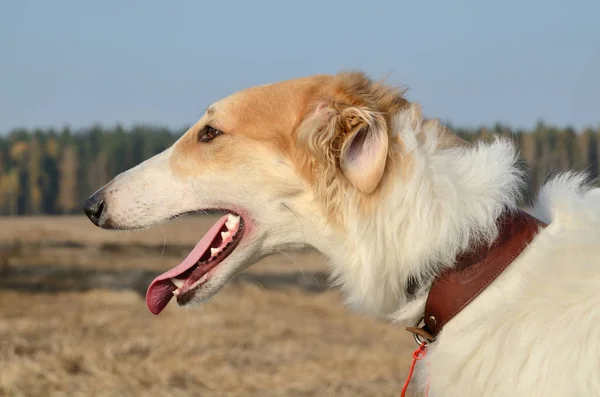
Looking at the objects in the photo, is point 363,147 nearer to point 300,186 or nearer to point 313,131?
point 313,131

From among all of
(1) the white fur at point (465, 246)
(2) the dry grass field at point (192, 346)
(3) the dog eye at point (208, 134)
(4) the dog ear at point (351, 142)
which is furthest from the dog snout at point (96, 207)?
(4) the dog ear at point (351, 142)

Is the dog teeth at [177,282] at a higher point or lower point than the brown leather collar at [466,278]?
lower

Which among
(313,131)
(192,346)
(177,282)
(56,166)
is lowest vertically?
(56,166)

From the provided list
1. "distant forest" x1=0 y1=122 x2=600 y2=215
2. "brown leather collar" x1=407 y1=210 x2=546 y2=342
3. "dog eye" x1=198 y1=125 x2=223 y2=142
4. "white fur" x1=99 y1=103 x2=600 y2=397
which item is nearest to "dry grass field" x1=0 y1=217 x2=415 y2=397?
"dog eye" x1=198 y1=125 x2=223 y2=142

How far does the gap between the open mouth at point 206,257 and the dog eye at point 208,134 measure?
390mm

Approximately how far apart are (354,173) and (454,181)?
0.40 meters

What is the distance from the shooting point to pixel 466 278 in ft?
9.57

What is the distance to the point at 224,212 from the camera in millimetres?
3707

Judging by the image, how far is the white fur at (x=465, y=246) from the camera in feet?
9.03

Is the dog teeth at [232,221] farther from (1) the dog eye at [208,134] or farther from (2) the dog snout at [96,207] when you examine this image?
(2) the dog snout at [96,207]

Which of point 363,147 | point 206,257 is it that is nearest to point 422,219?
point 363,147

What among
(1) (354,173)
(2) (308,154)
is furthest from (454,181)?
(2) (308,154)

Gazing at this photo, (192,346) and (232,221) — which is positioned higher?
(232,221)

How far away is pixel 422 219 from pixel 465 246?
19 cm
